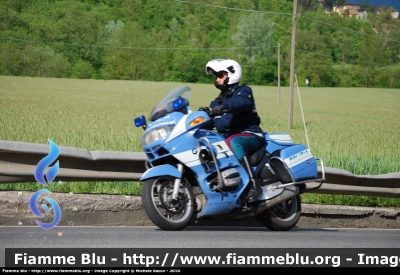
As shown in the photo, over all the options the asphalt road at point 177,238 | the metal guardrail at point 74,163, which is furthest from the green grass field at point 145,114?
the asphalt road at point 177,238

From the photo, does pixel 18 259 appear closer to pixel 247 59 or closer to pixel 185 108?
pixel 185 108

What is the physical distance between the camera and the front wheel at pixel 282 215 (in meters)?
8.31

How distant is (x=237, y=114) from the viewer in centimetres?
812

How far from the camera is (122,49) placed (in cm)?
5444

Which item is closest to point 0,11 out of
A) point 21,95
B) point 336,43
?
point 21,95

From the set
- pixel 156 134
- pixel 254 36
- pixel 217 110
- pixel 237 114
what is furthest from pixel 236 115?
pixel 254 36

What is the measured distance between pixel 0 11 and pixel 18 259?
35295 mm

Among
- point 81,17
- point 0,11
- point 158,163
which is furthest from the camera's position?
point 81,17

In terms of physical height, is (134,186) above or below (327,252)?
above

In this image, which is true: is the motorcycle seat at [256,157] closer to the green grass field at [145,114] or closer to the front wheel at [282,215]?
the front wheel at [282,215]

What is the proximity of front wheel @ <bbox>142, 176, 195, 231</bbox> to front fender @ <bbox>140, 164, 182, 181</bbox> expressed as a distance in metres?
0.06

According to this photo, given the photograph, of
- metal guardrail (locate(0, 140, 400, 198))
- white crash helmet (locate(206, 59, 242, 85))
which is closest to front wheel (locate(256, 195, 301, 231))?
metal guardrail (locate(0, 140, 400, 198))

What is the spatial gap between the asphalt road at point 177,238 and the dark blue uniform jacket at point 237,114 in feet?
3.47

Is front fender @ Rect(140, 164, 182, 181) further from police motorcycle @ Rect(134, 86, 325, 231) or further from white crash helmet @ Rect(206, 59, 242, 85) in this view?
white crash helmet @ Rect(206, 59, 242, 85)
